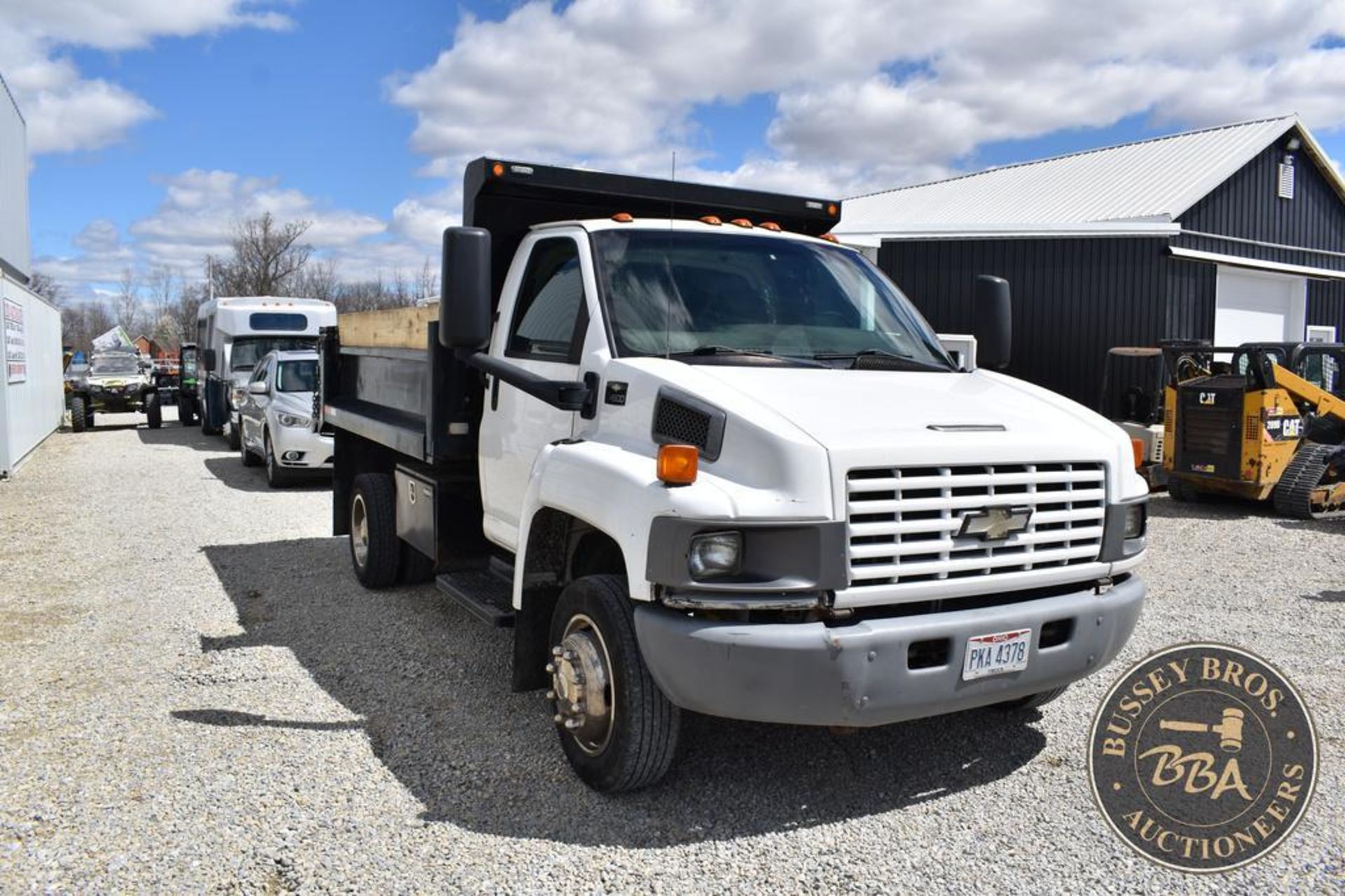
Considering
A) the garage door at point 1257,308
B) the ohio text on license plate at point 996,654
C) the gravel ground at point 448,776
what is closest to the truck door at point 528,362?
the gravel ground at point 448,776

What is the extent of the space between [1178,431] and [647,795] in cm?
1023

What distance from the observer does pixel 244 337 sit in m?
18.9

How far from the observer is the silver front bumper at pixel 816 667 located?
3438 millimetres

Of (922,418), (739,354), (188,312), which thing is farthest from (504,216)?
(188,312)

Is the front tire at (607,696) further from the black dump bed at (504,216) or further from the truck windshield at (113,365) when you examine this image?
the truck windshield at (113,365)

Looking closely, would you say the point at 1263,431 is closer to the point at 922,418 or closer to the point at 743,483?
the point at 922,418

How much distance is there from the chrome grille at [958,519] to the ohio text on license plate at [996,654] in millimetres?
229

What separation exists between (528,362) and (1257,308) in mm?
20194

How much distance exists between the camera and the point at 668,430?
3934 mm

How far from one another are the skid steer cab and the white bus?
1348 centimetres

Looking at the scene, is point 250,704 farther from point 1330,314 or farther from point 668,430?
point 1330,314

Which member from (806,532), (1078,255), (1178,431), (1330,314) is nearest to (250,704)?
(806,532)

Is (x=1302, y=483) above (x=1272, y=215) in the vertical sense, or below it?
below

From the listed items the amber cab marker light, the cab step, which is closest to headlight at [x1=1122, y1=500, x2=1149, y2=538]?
the amber cab marker light
